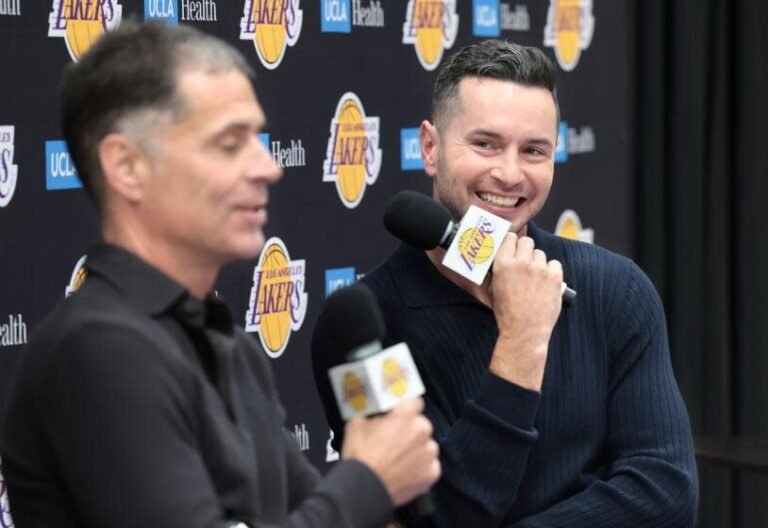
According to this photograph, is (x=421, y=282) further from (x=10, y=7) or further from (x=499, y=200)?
(x=10, y=7)

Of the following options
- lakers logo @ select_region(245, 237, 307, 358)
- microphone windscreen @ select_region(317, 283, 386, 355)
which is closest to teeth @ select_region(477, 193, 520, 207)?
microphone windscreen @ select_region(317, 283, 386, 355)

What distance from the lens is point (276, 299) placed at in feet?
11.5

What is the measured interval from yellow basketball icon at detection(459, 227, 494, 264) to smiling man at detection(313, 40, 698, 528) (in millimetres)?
44

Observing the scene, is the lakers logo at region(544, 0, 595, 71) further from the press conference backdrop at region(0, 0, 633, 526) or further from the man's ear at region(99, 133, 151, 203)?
the man's ear at region(99, 133, 151, 203)

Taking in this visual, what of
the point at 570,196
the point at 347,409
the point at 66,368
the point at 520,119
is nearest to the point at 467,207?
the point at 520,119

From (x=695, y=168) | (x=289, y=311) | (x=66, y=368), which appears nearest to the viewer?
(x=66, y=368)

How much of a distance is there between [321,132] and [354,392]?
2.12 metres

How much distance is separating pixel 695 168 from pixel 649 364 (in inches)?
101

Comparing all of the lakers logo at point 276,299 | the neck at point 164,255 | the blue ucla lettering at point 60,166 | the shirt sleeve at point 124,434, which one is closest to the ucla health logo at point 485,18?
the lakers logo at point 276,299

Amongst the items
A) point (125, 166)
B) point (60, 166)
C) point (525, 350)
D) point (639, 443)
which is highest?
point (125, 166)

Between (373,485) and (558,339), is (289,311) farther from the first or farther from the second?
(373,485)

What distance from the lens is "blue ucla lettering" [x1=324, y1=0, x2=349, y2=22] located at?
3.64 meters

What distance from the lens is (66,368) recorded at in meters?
1.43

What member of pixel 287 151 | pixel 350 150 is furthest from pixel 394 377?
pixel 350 150
